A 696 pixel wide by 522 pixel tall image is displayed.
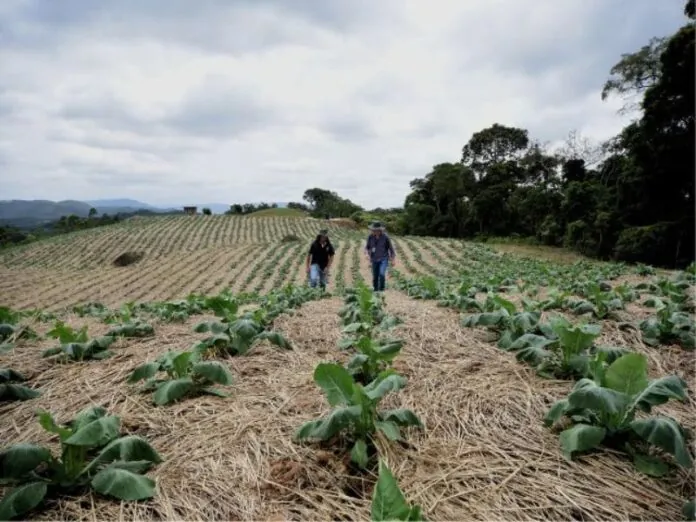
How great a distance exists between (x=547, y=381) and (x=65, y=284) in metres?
29.8

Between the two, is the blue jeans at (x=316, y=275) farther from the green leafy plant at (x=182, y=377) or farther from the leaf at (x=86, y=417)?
the leaf at (x=86, y=417)

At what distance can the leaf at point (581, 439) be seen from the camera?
1.77 metres

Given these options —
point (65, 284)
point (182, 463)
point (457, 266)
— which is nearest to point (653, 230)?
point (457, 266)

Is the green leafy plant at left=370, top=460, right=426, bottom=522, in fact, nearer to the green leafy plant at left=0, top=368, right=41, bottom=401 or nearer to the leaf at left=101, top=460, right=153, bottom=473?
the leaf at left=101, top=460, right=153, bottom=473

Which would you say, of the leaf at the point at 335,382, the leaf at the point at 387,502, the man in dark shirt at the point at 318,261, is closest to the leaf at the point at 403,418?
the leaf at the point at 335,382

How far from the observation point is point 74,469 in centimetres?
171

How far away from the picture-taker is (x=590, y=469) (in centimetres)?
174

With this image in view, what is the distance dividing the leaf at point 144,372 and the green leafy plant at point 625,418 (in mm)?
2294

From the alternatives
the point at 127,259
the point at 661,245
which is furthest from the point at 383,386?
the point at 127,259

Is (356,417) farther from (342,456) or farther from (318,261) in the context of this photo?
(318,261)

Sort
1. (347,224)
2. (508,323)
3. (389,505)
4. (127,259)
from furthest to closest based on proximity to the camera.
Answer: (347,224)
(127,259)
(508,323)
(389,505)

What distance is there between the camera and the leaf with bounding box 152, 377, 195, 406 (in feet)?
8.04

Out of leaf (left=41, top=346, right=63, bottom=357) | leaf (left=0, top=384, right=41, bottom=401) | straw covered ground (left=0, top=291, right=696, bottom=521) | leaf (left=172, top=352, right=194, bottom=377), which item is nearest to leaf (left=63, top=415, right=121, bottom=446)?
straw covered ground (left=0, top=291, right=696, bottom=521)

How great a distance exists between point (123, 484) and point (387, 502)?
40.4 inches
